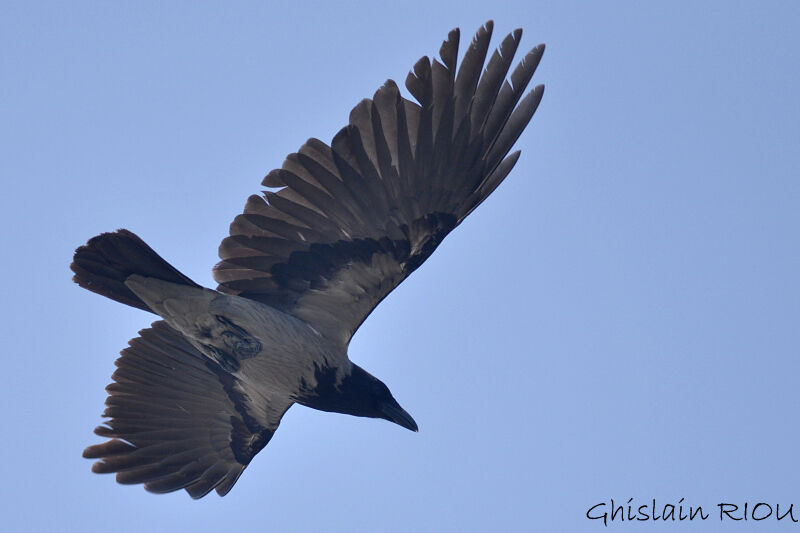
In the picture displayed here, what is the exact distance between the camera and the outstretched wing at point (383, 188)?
327 inches

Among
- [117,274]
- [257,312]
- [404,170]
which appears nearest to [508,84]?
[404,170]

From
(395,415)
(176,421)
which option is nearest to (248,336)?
(395,415)

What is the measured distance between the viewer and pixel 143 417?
10117 millimetres

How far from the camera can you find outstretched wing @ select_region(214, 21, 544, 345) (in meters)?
8.30

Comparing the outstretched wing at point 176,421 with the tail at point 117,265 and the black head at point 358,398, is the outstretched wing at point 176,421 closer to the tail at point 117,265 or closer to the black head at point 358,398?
the black head at point 358,398

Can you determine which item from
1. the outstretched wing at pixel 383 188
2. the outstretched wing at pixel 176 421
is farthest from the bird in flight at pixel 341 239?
the outstretched wing at pixel 176 421

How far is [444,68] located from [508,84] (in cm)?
49

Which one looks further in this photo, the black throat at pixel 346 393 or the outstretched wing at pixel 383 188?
the black throat at pixel 346 393

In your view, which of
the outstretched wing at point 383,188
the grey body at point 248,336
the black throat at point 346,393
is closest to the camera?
the outstretched wing at point 383,188

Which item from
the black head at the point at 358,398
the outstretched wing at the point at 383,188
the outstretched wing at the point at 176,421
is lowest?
the outstretched wing at the point at 176,421

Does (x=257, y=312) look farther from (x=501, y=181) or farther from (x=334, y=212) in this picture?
(x=501, y=181)

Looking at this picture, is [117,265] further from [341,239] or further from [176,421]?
[176,421]

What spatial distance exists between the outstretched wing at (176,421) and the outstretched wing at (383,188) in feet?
4.50

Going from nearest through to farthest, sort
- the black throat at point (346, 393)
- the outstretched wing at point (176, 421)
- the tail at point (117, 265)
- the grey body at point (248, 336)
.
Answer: the tail at point (117, 265)
the grey body at point (248, 336)
the black throat at point (346, 393)
the outstretched wing at point (176, 421)
